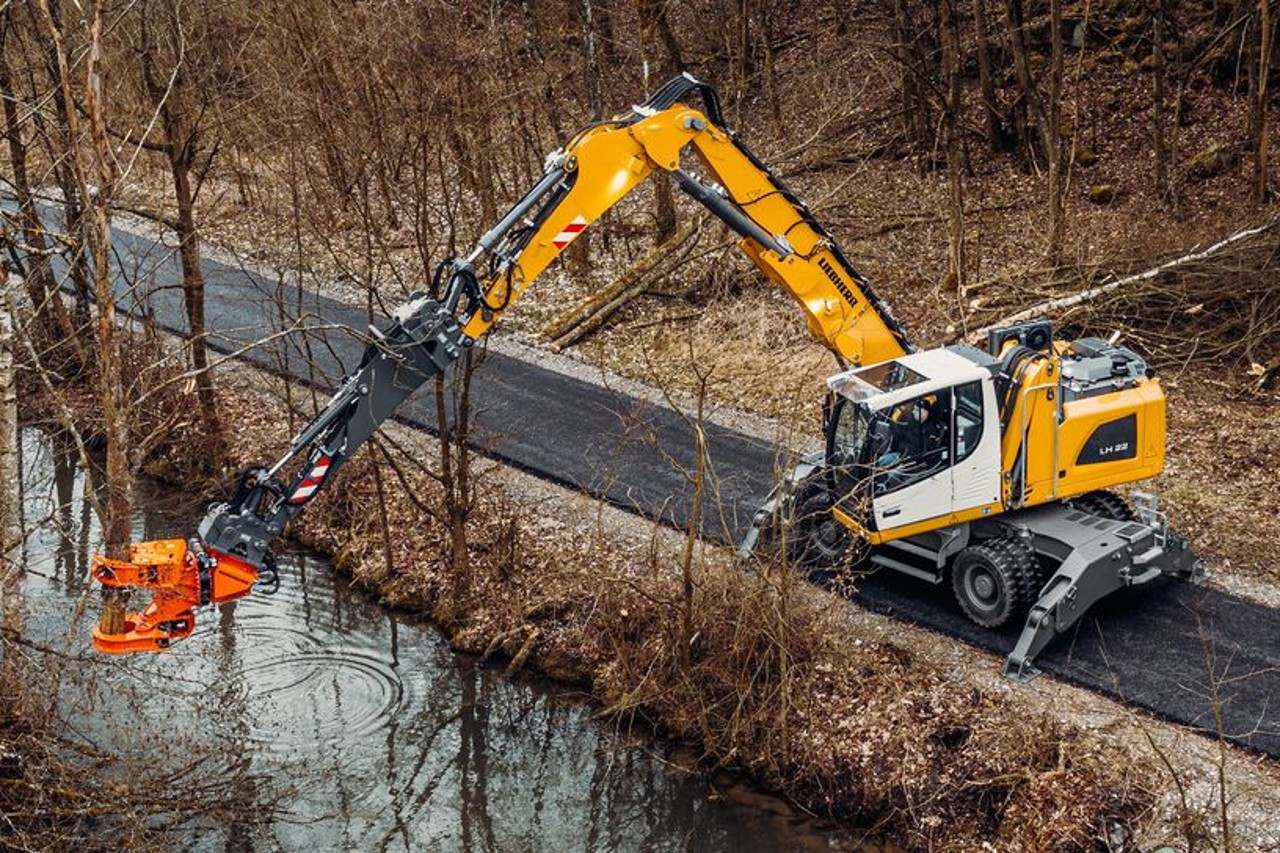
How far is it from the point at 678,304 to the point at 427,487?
745cm

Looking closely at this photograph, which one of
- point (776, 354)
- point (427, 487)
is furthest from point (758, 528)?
point (776, 354)

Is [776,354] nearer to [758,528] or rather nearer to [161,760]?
[758,528]

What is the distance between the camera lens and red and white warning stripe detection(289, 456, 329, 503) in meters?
12.4

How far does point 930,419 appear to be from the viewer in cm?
1515

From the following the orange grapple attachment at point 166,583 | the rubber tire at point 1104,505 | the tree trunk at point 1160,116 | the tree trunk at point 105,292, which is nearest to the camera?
the tree trunk at point 105,292

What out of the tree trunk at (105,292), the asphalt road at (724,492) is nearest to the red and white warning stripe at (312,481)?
the asphalt road at (724,492)

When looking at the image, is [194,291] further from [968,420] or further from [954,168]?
[954,168]

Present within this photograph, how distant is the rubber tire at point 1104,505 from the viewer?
636 inches

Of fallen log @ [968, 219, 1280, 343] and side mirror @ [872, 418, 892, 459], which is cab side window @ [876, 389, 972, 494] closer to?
side mirror @ [872, 418, 892, 459]

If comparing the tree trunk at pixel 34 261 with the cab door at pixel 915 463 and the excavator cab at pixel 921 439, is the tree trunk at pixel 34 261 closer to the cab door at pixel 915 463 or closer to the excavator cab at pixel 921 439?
the excavator cab at pixel 921 439

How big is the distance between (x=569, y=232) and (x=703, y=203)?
1737 mm

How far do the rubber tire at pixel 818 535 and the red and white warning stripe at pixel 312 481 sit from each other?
5.89m

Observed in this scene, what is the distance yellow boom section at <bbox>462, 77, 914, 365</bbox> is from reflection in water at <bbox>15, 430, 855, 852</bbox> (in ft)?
15.6

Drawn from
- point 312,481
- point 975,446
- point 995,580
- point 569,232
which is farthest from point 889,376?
point 312,481
